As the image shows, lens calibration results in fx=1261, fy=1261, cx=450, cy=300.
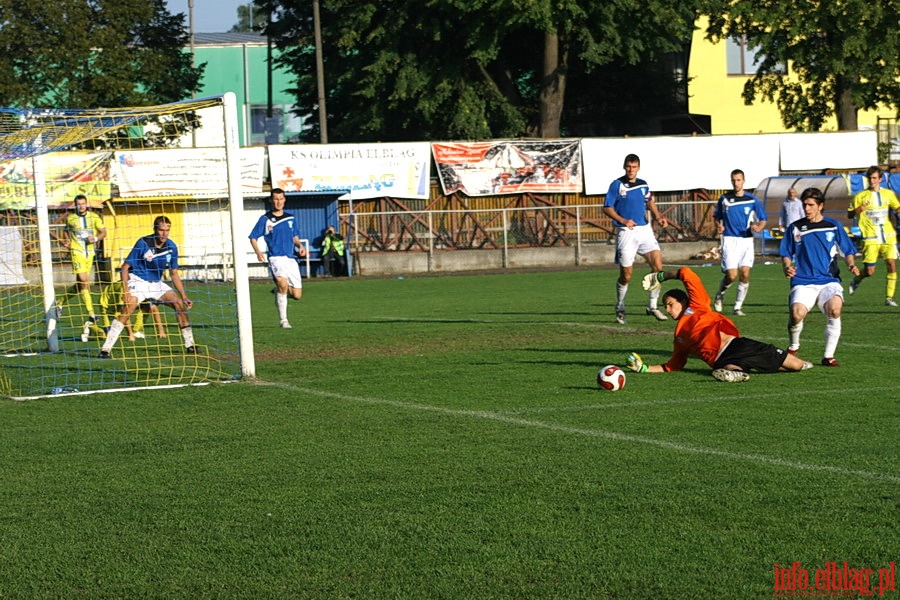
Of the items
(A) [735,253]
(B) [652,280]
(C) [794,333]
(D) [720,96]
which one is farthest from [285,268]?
(D) [720,96]

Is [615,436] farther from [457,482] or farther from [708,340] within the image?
[708,340]

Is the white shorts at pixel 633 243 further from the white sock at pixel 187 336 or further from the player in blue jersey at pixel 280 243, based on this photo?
the white sock at pixel 187 336

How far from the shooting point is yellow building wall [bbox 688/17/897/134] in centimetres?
5897

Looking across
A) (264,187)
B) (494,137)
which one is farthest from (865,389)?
(494,137)

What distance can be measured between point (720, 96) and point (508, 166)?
23669 mm

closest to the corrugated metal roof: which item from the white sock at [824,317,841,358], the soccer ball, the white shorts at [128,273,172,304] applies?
the white shorts at [128,273,172,304]

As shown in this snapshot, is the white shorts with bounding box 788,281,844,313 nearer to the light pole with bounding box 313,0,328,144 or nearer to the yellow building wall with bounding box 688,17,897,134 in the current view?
the light pole with bounding box 313,0,328,144

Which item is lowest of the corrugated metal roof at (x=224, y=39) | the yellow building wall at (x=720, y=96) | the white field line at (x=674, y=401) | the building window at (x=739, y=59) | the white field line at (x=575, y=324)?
the white field line at (x=575, y=324)

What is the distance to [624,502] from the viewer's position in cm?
683

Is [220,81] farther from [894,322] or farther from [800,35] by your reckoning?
[894,322]

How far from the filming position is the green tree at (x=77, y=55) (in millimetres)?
44344

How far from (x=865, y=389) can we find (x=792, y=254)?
96.9 inches

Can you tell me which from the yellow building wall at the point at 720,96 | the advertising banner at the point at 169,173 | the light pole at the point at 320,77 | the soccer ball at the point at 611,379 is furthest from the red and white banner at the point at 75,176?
the yellow building wall at the point at 720,96

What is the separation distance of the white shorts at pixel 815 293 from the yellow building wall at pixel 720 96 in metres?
46.8
